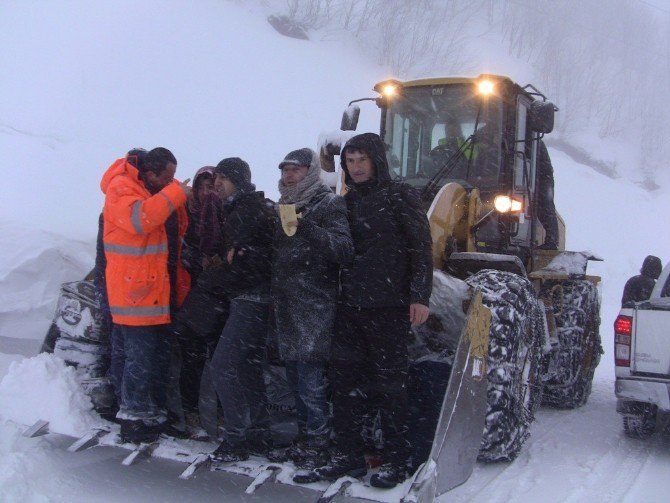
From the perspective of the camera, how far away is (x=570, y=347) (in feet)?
21.5

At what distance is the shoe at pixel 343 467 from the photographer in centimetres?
351

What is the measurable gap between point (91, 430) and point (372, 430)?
64.0 inches

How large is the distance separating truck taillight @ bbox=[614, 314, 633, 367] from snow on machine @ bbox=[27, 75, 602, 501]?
519 millimetres

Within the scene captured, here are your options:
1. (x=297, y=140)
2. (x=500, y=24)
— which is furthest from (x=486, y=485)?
(x=500, y=24)

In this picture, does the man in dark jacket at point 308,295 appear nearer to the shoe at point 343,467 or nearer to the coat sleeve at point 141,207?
the shoe at point 343,467

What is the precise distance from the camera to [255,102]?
21844mm

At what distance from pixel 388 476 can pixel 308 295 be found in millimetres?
1007

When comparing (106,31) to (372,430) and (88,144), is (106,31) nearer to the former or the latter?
(88,144)

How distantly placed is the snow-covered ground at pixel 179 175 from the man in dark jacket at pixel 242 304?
0.42 metres

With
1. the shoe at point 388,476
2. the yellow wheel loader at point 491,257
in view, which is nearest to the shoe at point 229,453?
the shoe at point 388,476

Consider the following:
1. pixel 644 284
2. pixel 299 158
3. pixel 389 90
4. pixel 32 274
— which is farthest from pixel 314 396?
pixel 644 284

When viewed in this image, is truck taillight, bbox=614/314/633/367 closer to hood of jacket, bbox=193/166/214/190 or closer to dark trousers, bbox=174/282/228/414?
dark trousers, bbox=174/282/228/414

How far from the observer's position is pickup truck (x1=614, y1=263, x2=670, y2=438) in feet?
16.9

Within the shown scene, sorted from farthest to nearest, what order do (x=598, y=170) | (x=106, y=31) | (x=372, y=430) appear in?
1. (x=598, y=170)
2. (x=106, y=31)
3. (x=372, y=430)
